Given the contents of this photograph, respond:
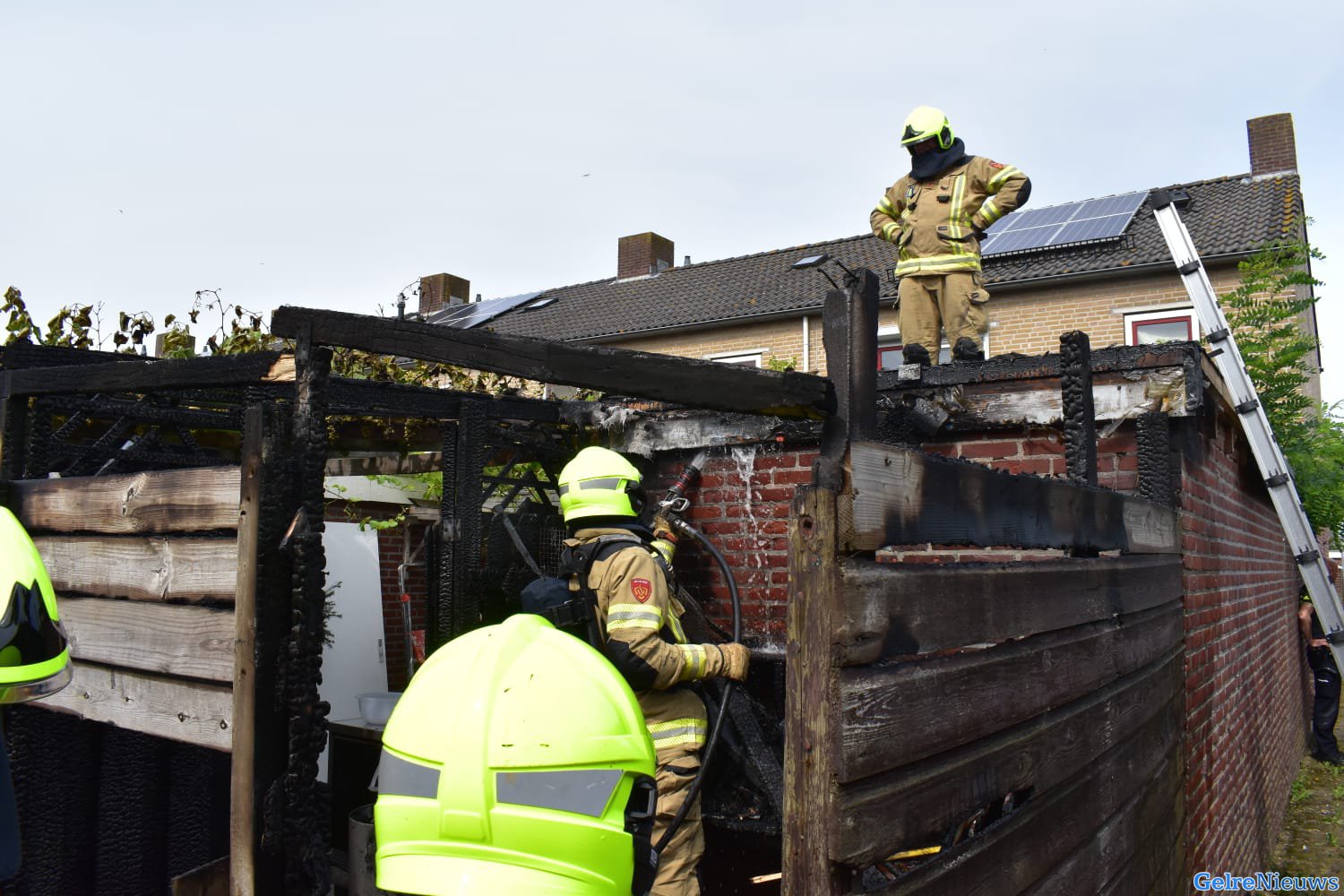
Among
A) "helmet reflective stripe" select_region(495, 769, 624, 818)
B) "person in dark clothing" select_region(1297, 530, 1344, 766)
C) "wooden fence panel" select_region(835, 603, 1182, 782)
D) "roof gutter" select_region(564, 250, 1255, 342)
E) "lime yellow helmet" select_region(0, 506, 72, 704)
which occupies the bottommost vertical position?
"person in dark clothing" select_region(1297, 530, 1344, 766)

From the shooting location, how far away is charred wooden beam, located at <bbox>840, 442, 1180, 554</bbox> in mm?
1675

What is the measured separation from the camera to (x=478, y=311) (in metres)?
23.8

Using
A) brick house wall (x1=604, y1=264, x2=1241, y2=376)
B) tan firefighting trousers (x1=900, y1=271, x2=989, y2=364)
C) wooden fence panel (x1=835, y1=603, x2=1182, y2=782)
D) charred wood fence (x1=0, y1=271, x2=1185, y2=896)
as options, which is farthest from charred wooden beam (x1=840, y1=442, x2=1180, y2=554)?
brick house wall (x1=604, y1=264, x2=1241, y2=376)

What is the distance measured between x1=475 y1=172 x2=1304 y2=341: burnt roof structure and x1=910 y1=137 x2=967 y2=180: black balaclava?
9980 mm

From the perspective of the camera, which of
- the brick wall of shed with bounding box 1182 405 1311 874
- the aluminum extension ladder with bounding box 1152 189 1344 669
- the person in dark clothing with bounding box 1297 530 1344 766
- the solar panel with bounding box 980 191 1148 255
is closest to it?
the brick wall of shed with bounding box 1182 405 1311 874

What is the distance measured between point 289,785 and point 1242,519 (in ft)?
21.6

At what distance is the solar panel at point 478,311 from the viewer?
2278 centimetres

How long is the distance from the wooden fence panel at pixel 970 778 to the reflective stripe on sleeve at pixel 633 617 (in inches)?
61.5

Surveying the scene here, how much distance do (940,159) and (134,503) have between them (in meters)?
4.57

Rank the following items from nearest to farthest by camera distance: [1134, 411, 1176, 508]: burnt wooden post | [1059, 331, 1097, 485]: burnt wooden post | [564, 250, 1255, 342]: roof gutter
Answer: [1059, 331, 1097, 485]: burnt wooden post, [1134, 411, 1176, 508]: burnt wooden post, [564, 250, 1255, 342]: roof gutter

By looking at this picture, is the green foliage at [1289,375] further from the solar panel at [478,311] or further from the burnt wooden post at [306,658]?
the solar panel at [478,311]

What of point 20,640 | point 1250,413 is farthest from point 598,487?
point 1250,413

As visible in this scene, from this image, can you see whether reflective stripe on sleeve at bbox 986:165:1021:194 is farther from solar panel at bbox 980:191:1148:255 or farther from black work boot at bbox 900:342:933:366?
solar panel at bbox 980:191:1148:255

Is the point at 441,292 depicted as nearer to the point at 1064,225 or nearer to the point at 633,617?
the point at 1064,225
